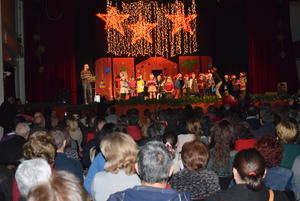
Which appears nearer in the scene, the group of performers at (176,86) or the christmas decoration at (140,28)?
the group of performers at (176,86)

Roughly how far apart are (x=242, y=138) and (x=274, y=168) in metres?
1.41

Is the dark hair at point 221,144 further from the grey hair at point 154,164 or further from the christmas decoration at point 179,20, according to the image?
the christmas decoration at point 179,20

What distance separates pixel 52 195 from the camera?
162 cm

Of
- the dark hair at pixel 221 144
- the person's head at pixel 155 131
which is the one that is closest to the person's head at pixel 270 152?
the dark hair at pixel 221 144

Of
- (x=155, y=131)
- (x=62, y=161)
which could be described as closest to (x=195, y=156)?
(x=62, y=161)

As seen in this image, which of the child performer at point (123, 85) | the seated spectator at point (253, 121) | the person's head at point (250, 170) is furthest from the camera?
the child performer at point (123, 85)

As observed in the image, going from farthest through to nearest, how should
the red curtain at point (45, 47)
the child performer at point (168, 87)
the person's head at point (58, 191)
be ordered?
the child performer at point (168, 87), the red curtain at point (45, 47), the person's head at point (58, 191)

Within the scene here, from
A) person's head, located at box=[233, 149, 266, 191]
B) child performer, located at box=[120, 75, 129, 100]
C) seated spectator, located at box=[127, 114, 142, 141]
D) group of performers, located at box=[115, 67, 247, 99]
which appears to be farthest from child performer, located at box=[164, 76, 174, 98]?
person's head, located at box=[233, 149, 266, 191]

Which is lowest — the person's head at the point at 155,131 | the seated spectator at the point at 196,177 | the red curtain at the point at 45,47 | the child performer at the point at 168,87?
the seated spectator at the point at 196,177

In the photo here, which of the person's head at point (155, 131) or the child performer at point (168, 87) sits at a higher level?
the child performer at point (168, 87)

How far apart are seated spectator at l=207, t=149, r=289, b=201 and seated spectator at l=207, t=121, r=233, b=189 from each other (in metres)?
→ 1.08

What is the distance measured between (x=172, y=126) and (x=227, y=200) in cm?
375

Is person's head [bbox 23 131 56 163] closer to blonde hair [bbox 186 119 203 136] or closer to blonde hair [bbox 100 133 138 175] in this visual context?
blonde hair [bbox 100 133 138 175]

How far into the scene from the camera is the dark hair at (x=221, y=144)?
3.76m
